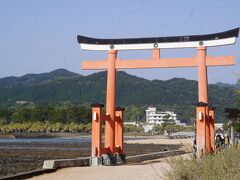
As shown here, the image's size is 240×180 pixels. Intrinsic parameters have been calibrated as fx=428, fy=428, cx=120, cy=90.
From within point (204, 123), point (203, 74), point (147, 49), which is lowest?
point (204, 123)

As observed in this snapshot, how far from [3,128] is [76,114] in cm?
2085

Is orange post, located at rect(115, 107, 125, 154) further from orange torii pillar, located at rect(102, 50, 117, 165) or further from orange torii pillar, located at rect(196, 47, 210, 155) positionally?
orange torii pillar, located at rect(196, 47, 210, 155)

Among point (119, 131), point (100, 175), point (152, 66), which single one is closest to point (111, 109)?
point (119, 131)

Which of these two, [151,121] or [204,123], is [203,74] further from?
[151,121]

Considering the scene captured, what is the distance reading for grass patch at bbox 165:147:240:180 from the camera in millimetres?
6359

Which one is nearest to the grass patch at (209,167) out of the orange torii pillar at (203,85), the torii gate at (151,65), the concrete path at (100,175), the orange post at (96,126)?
the concrete path at (100,175)

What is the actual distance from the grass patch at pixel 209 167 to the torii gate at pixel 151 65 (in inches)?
319

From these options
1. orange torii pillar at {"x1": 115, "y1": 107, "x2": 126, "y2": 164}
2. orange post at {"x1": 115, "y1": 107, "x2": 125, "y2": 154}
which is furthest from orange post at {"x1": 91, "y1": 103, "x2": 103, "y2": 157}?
orange post at {"x1": 115, "y1": 107, "x2": 125, "y2": 154}

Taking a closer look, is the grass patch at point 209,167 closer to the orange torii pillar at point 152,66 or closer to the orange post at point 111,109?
the orange torii pillar at point 152,66

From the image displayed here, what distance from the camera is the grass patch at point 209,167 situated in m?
6.36

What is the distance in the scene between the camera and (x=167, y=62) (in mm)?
16422

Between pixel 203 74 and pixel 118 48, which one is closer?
pixel 203 74

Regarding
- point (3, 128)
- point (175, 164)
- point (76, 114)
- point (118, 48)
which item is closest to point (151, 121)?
point (76, 114)

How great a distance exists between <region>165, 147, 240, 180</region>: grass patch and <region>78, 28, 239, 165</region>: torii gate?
810cm
